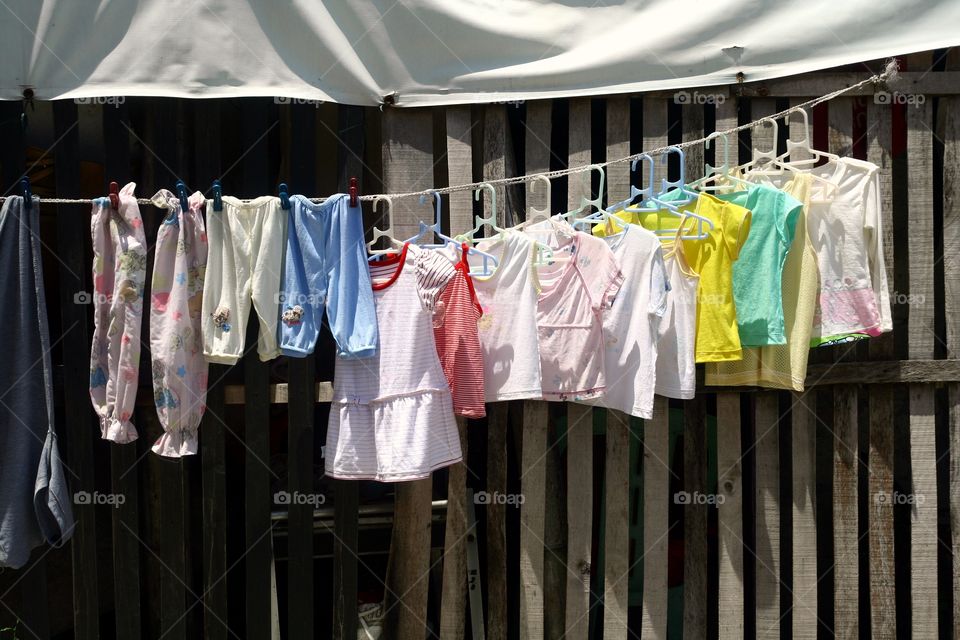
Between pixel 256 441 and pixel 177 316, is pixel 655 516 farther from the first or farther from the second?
pixel 177 316

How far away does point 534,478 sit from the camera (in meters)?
4.13

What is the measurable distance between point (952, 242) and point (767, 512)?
1.61 meters

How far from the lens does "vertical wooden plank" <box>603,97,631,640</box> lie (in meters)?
4.06

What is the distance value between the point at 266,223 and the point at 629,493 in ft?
7.48

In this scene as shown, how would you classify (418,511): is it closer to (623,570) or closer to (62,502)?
(623,570)

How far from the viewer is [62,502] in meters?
3.43

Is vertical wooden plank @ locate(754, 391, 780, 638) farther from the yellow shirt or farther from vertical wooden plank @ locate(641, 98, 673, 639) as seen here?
the yellow shirt

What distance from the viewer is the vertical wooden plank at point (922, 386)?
13.4 feet

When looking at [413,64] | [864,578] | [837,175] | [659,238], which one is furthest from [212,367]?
[864,578]

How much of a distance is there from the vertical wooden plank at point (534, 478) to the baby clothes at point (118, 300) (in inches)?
71.3

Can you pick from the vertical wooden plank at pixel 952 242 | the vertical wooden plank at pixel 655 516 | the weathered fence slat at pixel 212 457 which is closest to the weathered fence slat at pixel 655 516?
the vertical wooden plank at pixel 655 516

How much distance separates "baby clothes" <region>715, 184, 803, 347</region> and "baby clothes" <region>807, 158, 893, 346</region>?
23cm

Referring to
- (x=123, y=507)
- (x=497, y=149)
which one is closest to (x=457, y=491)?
(x=123, y=507)

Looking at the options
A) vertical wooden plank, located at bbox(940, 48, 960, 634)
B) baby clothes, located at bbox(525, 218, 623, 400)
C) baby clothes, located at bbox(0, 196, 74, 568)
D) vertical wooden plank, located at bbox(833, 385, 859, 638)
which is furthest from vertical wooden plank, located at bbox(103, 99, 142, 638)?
vertical wooden plank, located at bbox(940, 48, 960, 634)
